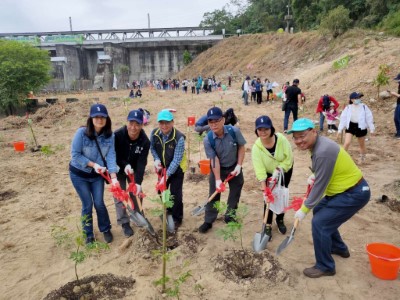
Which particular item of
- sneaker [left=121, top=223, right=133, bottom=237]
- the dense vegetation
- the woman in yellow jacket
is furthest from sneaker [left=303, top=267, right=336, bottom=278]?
the dense vegetation

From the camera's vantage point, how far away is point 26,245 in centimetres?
410

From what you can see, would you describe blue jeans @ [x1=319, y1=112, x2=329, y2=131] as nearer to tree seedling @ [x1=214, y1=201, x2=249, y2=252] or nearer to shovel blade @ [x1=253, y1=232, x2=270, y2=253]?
tree seedling @ [x1=214, y1=201, x2=249, y2=252]

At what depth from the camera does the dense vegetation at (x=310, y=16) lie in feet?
63.4

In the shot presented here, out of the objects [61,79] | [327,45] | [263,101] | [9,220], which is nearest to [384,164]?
[9,220]

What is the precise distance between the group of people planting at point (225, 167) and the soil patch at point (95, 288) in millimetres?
745

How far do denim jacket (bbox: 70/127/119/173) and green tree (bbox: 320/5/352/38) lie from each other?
20.6 m

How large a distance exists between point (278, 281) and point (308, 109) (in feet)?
34.0

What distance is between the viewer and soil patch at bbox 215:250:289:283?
10.2 ft

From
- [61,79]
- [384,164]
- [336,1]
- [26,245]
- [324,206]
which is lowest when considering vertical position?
[26,245]

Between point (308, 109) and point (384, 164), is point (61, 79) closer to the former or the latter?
point (308, 109)

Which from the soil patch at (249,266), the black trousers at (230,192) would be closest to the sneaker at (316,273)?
the soil patch at (249,266)

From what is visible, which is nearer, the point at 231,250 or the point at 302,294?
the point at 302,294

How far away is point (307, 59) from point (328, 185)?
69.2 ft

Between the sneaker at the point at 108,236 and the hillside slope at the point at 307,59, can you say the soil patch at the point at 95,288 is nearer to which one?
the sneaker at the point at 108,236
